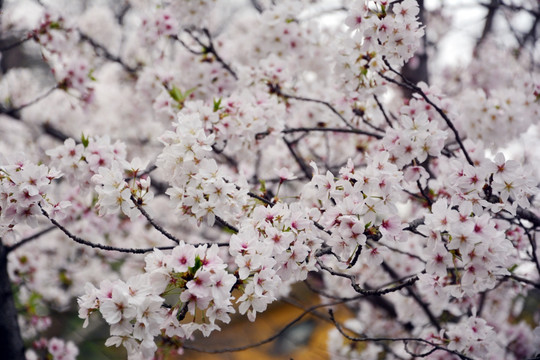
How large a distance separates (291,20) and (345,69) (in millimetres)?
1077

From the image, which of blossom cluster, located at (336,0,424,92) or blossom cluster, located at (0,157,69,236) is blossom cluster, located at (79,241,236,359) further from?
blossom cluster, located at (336,0,424,92)

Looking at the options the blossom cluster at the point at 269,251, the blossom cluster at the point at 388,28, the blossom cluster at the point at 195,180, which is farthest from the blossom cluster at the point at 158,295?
the blossom cluster at the point at 388,28

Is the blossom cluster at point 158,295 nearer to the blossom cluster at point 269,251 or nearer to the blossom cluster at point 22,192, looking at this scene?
the blossom cluster at point 269,251

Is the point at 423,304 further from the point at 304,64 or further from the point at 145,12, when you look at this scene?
the point at 145,12

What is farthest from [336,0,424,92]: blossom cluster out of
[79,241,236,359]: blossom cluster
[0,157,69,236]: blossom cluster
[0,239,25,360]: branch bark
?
[0,239,25,360]: branch bark

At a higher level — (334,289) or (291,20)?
(291,20)

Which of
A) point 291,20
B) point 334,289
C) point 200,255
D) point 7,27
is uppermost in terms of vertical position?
point 7,27

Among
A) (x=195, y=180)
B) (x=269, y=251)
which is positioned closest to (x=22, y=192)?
(x=195, y=180)

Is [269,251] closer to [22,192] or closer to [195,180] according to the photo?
[195,180]

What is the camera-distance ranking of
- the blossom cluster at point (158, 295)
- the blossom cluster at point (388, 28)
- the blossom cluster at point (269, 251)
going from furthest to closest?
the blossom cluster at point (388, 28), the blossom cluster at point (269, 251), the blossom cluster at point (158, 295)

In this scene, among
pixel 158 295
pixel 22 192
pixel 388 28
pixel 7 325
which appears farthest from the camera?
pixel 7 325

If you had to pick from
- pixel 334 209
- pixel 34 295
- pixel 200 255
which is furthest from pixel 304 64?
pixel 34 295

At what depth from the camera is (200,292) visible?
1.39 m

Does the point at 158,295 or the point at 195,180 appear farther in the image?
the point at 195,180
